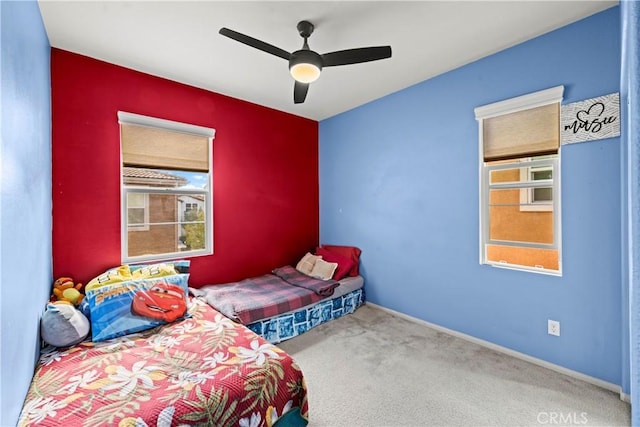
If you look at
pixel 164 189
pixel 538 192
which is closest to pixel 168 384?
pixel 164 189

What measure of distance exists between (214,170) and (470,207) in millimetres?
2857

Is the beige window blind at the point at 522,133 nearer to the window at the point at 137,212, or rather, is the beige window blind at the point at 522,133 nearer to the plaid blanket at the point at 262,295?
the plaid blanket at the point at 262,295

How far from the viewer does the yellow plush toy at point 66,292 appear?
226cm

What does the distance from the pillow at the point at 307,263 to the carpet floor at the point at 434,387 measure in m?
1.09

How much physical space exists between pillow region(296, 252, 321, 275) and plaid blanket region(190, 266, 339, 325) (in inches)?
6.8

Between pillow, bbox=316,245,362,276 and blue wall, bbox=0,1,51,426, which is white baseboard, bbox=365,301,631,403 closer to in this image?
pillow, bbox=316,245,362,276

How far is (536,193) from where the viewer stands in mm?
3133

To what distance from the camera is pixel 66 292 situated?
89.3 inches

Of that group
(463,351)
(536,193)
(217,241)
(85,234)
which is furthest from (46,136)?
(536,193)

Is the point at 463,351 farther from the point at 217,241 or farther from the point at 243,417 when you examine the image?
the point at 217,241

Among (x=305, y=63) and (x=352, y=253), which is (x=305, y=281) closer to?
(x=352, y=253)

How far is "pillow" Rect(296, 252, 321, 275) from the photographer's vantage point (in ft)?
12.6

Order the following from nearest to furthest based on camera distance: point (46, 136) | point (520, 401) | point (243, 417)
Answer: point (243, 417) < point (520, 401) < point (46, 136)

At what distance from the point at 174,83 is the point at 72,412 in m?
2.97
